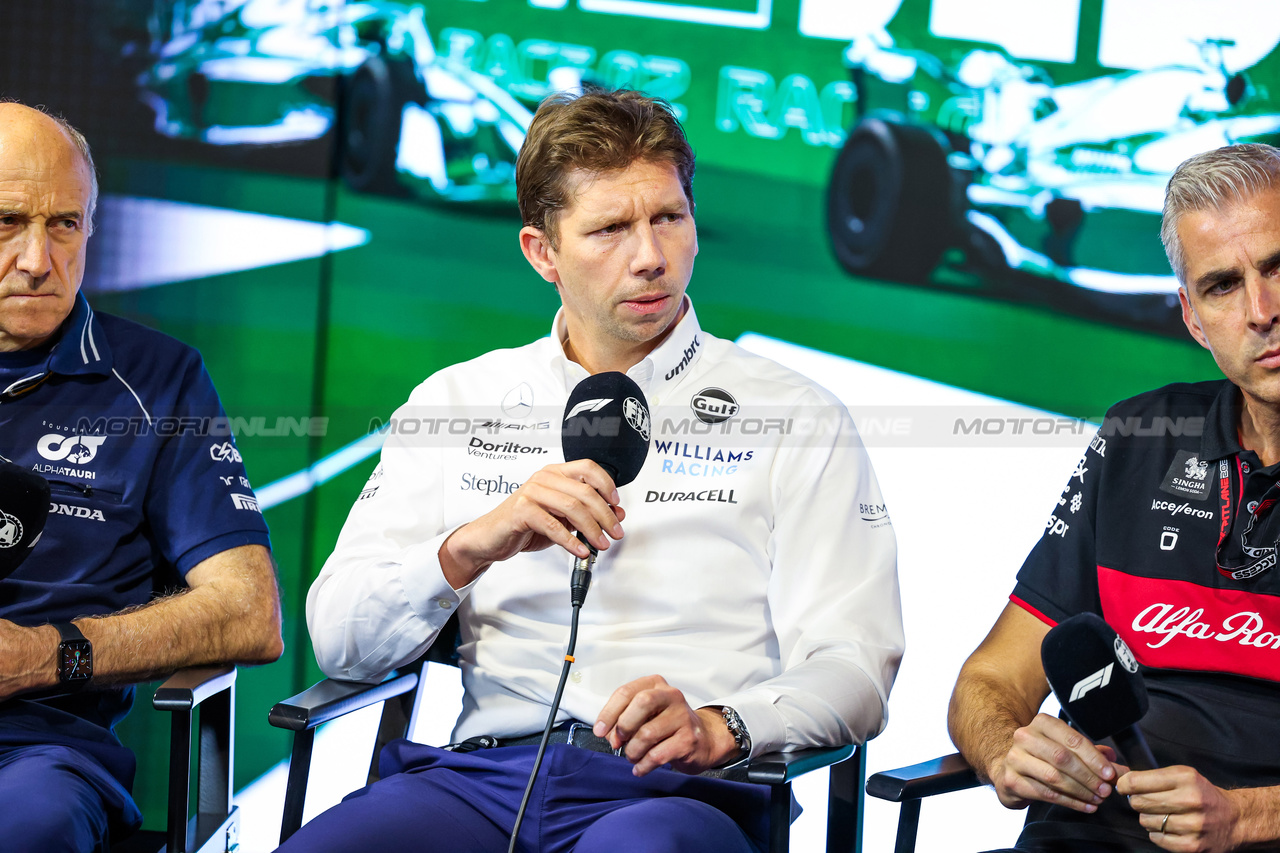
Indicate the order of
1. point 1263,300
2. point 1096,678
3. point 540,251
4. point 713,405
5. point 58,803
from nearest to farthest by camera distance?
point 1096,678
point 58,803
point 1263,300
point 713,405
point 540,251

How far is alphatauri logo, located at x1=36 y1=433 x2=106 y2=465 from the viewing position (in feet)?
6.82

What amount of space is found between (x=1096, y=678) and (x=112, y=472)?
1.69 meters

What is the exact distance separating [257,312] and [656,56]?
1.36 m

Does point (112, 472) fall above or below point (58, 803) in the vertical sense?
above

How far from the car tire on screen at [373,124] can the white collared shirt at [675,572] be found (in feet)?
5.02

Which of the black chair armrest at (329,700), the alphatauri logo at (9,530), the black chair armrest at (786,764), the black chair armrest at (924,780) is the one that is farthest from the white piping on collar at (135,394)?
the black chair armrest at (924,780)

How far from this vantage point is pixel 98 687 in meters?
1.89

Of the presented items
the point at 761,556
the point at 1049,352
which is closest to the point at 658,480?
the point at 761,556

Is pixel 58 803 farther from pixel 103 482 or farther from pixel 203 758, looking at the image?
pixel 103 482

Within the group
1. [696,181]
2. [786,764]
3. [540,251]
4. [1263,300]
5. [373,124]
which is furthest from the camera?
[373,124]

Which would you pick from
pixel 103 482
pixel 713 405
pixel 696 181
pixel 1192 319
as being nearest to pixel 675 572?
pixel 713 405

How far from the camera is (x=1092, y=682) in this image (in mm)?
1314

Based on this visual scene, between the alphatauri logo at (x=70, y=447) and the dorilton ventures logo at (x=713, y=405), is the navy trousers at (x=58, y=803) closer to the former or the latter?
the alphatauri logo at (x=70, y=447)

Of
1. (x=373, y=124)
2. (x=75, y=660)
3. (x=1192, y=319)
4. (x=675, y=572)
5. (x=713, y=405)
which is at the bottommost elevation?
(x=75, y=660)
